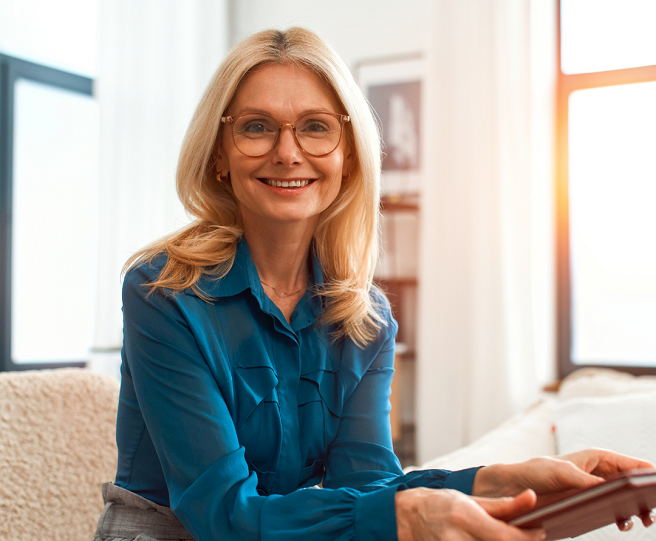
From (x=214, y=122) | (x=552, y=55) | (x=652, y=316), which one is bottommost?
(x=652, y=316)

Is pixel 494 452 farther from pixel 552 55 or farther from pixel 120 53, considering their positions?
pixel 120 53

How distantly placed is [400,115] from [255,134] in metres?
2.46

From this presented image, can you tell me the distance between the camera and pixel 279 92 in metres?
1.05

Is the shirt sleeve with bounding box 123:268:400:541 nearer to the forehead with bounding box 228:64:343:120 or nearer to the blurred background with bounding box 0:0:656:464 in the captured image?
the forehead with bounding box 228:64:343:120

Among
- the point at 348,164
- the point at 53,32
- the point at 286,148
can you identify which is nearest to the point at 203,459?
the point at 286,148

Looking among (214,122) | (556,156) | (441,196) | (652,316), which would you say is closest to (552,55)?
(556,156)

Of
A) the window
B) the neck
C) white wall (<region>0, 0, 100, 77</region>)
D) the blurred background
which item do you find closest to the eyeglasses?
the neck

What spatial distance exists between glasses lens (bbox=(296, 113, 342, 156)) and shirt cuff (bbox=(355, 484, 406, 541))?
1.96 feet

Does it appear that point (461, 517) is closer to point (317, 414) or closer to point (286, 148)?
point (317, 414)

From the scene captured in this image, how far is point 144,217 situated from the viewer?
3.49 m

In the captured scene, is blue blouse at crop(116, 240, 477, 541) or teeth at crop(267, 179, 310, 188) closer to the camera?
blue blouse at crop(116, 240, 477, 541)

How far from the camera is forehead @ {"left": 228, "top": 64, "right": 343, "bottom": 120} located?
3.43ft

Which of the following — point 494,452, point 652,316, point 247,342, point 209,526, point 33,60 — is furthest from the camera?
point 33,60

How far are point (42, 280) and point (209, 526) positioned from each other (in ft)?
9.88
